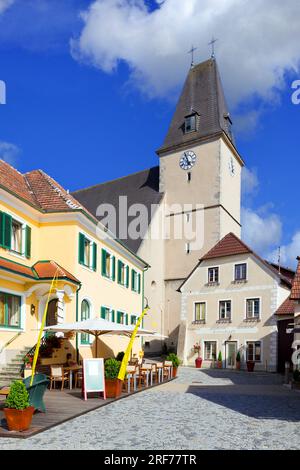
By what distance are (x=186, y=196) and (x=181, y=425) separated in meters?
33.2

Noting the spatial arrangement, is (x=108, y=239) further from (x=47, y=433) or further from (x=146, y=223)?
(x=146, y=223)

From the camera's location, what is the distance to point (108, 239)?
2380 cm

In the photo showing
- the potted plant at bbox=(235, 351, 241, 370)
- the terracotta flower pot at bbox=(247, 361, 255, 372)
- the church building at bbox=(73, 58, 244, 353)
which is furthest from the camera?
the church building at bbox=(73, 58, 244, 353)

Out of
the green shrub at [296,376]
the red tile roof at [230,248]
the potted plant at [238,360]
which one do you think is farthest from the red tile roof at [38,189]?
the potted plant at [238,360]

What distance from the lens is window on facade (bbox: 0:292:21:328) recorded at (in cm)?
1702

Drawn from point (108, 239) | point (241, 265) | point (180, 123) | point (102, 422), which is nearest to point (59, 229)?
point (108, 239)

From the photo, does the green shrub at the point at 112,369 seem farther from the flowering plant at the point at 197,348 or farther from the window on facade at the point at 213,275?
the window on facade at the point at 213,275

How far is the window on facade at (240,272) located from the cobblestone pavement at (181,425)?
16033 millimetres

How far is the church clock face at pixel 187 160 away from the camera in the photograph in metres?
42.8

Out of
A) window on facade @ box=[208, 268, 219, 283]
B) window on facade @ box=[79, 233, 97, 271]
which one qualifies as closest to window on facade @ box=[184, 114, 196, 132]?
window on facade @ box=[208, 268, 219, 283]

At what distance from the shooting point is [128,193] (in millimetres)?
47906

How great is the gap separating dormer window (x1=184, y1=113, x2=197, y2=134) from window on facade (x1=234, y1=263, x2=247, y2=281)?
17.0 metres

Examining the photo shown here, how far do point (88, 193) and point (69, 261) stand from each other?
33.9 meters

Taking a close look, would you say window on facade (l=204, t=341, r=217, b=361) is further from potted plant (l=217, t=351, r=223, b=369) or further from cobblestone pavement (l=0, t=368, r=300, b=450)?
cobblestone pavement (l=0, t=368, r=300, b=450)
